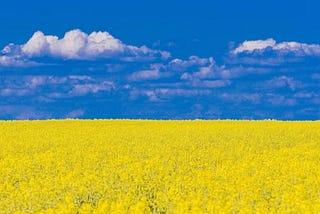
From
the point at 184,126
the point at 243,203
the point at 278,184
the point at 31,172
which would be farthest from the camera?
the point at 184,126

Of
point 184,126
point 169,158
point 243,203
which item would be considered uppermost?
point 184,126

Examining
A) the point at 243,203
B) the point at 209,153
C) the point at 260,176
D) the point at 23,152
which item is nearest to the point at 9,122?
the point at 23,152

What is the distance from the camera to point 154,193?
1520 cm

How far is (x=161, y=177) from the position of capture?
1683 cm

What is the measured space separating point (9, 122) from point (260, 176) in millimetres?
37596

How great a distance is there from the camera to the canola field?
11.8 m

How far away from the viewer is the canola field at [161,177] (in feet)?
38.8

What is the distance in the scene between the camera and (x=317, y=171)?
1703cm

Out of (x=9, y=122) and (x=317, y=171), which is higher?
(x=9, y=122)

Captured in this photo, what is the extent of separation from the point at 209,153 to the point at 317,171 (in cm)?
828

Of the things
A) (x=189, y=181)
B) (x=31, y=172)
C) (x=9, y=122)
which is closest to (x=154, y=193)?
(x=189, y=181)

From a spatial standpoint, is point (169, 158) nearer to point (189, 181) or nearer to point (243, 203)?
point (189, 181)

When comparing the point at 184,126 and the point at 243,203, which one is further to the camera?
the point at 184,126

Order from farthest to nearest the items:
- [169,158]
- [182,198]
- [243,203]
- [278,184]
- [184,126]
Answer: [184,126] < [169,158] < [278,184] < [182,198] < [243,203]
